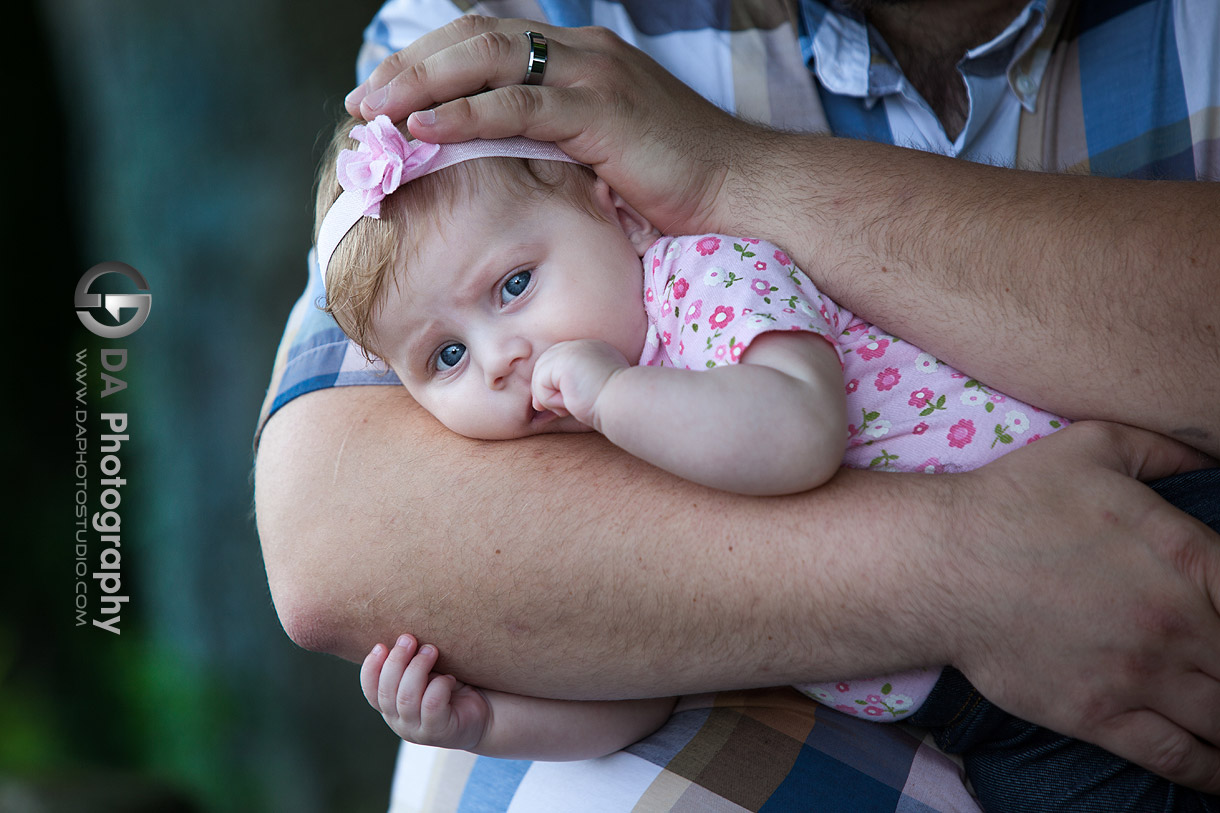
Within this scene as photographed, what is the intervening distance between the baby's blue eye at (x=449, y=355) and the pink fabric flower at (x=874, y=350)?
0.57 m

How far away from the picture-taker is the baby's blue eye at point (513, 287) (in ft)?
3.82

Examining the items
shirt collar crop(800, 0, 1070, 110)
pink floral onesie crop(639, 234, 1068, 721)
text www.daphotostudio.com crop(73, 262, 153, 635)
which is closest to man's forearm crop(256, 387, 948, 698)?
pink floral onesie crop(639, 234, 1068, 721)

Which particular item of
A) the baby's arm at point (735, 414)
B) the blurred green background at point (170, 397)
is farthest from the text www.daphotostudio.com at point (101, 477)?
the baby's arm at point (735, 414)

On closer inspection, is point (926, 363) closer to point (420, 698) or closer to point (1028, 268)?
point (1028, 268)

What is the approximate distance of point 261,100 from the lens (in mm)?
2834

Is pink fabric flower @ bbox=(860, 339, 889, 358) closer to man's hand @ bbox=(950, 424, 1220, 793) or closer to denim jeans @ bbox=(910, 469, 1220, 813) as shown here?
man's hand @ bbox=(950, 424, 1220, 793)

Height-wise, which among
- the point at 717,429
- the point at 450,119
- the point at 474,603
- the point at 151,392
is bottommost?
the point at 151,392

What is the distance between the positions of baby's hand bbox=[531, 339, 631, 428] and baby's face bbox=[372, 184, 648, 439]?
0.18ft

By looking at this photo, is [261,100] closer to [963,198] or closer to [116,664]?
[116,664]

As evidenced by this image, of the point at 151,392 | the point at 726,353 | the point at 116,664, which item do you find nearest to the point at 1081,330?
the point at 726,353

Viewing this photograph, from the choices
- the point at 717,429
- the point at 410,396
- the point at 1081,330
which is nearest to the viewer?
the point at 717,429

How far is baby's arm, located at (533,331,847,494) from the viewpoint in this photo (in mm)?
954

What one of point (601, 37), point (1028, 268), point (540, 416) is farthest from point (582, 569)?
point (601, 37)

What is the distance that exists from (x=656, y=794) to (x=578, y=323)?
2.28ft
